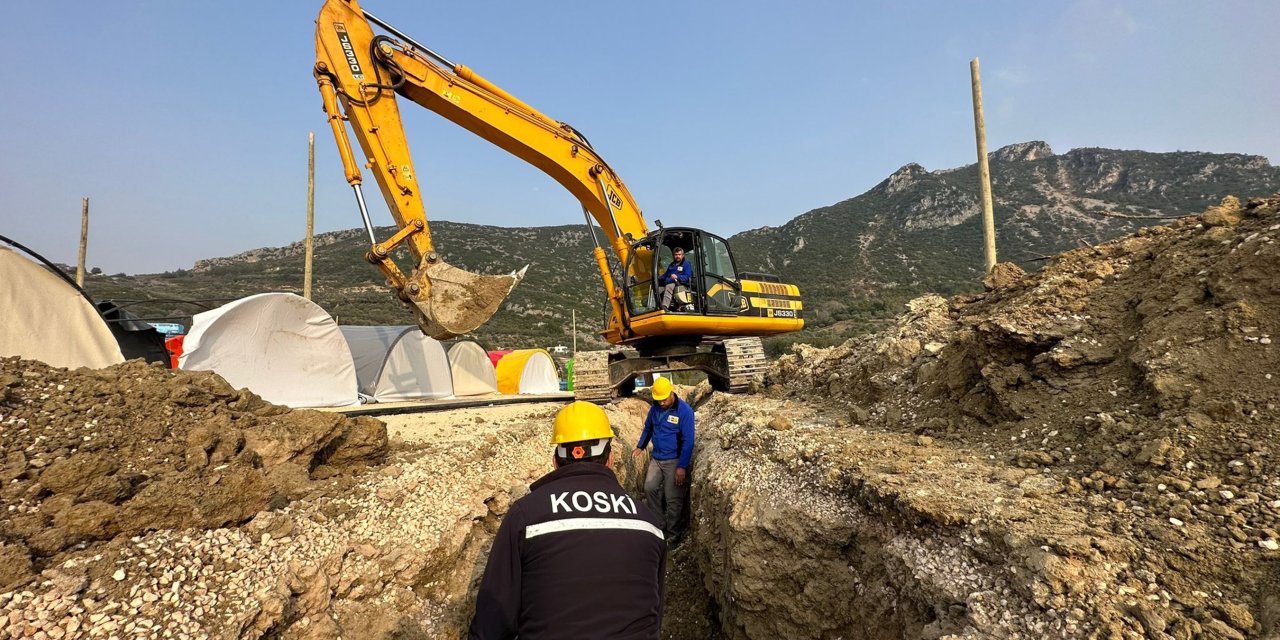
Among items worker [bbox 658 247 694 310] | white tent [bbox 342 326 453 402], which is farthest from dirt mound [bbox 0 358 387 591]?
white tent [bbox 342 326 453 402]

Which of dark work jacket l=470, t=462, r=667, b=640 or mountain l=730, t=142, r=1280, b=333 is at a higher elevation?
mountain l=730, t=142, r=1280, b=333

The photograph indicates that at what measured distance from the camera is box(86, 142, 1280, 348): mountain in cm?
3472

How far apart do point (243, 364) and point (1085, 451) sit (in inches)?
464

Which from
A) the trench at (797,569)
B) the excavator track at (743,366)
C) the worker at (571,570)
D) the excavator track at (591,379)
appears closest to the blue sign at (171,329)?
the excavator track at (591,379)

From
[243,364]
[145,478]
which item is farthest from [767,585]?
[243,364]

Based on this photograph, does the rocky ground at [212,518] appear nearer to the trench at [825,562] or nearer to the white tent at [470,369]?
the trench at [825,562]

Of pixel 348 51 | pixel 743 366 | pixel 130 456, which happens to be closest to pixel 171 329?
pixel 348 51

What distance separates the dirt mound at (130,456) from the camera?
2979 millimetres

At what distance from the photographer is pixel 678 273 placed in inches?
374

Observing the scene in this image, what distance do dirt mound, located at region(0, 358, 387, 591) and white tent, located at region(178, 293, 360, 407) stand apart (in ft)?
19.8

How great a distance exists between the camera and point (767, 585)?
13.5ft

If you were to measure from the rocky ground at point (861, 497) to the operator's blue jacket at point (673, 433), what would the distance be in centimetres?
71

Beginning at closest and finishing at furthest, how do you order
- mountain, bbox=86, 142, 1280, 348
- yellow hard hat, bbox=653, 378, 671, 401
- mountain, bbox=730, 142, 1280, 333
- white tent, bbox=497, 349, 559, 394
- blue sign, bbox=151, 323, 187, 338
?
yellow hard hat, bbox=653, 378, 671, 401 < blue sign, bbox=151, 323, 187, 338 < white tent, bbox=497, 349, 559, 394 < mountain, bbox=86, 142, 1280, 348 < mountain, bbox=730, 142, 1280, 333

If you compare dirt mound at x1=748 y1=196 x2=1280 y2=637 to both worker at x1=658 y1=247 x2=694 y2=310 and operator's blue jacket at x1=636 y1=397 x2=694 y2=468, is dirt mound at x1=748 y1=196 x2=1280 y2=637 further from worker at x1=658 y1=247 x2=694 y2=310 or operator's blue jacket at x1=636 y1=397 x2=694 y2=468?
worker at x1=658 y1=247 x2=694 y2=310
